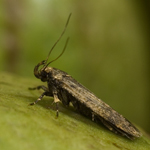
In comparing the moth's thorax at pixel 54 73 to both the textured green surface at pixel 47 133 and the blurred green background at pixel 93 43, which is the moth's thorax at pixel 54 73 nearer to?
the textured green surface at pixel 47 133

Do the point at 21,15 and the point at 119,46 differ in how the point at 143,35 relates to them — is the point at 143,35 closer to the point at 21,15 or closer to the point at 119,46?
the point at 119,46

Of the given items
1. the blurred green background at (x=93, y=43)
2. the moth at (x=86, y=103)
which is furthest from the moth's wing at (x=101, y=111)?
the blurred green background at (x=93, y=43)

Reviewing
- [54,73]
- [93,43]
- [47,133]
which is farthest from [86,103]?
[93,43]

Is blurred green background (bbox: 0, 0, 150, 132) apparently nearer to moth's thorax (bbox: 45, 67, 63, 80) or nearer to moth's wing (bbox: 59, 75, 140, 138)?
moth's thorax (bbox: 45, 67, 63, 80)

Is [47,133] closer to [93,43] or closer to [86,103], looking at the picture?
[86,103]

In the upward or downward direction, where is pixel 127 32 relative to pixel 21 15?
upward

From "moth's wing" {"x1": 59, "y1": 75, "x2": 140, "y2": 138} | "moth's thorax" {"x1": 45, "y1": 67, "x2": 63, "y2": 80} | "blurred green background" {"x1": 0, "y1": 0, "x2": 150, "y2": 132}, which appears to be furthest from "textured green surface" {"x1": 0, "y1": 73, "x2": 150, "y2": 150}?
"blurred green background" {"x1": 0, "y1": 0, "x2": 150, "y2": 132}

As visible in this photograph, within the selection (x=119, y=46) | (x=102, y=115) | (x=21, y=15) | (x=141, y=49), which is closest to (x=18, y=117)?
(x=102, y=115)
